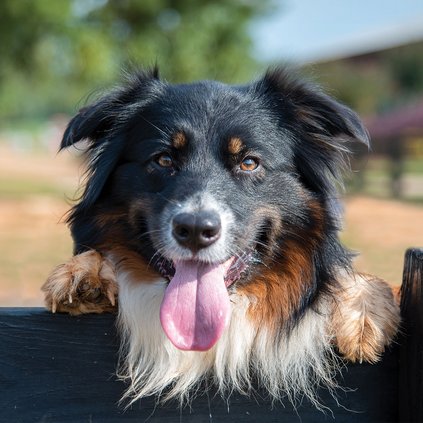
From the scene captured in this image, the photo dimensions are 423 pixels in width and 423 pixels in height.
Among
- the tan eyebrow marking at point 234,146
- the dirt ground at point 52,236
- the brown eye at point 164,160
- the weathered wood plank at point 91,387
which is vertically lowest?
the dirt ground at point 52,236

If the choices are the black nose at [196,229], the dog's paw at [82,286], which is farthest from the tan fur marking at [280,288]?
the dog's paw at [82,286]

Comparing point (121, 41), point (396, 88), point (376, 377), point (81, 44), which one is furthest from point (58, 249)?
point (396, 88)

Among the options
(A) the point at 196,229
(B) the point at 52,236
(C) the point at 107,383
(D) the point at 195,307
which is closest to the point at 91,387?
(C) the point at 107,383

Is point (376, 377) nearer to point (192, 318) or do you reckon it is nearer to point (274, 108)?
point (192, 318)

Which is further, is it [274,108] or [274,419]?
[274,108]

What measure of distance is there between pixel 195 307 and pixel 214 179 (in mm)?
594

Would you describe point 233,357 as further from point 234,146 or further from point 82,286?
point 234,146

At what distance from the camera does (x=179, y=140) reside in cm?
325

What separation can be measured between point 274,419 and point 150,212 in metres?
1.01

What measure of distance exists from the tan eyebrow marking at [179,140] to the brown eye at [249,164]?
0.87 ft

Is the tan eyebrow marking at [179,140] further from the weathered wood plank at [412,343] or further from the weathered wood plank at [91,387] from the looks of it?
the weathered wood plank at [412,343]

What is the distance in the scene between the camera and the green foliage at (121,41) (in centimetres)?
1844

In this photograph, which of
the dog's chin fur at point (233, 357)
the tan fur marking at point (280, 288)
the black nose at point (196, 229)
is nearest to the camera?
the dog's chin fur at point (233, 357)

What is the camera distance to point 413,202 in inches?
731
